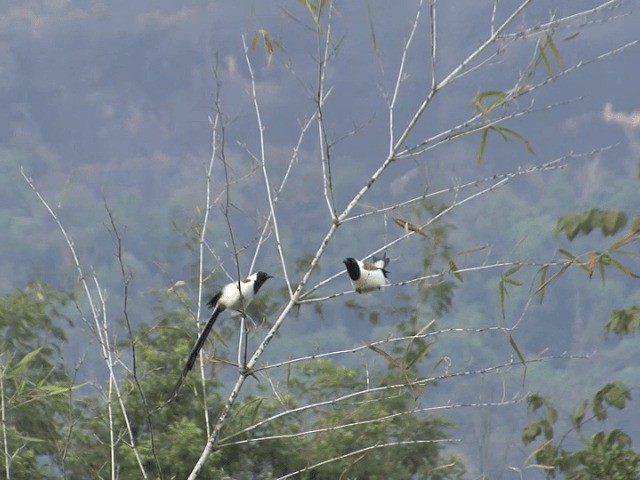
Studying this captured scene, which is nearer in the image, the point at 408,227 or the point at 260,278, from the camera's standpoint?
the point at 408,227

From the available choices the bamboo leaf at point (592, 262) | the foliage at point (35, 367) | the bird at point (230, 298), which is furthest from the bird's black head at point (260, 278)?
the foliage at point (35, 367)

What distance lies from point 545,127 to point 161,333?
59.7 metres

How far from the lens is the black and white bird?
3990 mm

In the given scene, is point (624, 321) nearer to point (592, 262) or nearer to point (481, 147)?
point (481, 147)

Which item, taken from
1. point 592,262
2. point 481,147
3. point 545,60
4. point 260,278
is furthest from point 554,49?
point 260,278

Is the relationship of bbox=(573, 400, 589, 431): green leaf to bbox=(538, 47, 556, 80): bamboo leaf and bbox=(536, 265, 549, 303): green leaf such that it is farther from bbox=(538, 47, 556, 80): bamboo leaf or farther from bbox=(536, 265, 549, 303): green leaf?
bbox=(538, 47, 556, 80): bamboo leaf

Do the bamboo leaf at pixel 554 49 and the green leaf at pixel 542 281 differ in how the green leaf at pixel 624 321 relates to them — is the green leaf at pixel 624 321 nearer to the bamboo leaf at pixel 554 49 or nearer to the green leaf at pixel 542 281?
the green leaf at pixel 542 281

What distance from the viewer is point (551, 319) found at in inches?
2099

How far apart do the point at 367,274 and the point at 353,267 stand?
114 millimetres

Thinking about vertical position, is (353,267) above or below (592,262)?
above

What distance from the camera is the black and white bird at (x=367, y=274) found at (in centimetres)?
399

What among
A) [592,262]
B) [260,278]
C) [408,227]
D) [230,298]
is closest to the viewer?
[592,262]

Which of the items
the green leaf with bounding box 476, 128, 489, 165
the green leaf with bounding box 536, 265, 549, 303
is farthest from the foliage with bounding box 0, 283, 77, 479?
A: the green leaf with bounding box 536, 265, 549, 303

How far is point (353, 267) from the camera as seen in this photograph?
399cm
